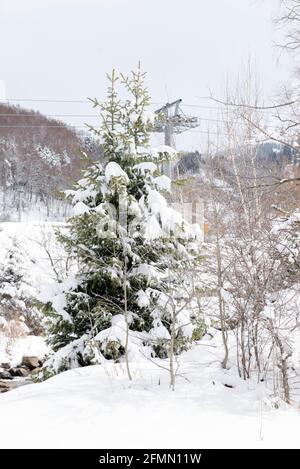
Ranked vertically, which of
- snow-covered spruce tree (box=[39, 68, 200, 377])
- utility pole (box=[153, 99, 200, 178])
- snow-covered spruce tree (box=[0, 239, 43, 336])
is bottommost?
snow-covered spruce tree (box=[0, 239, 43, 336])

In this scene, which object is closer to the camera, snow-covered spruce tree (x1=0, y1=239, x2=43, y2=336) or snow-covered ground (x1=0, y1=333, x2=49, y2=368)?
snow-covered ground (x1=0, y1=333, x2=49, y2=368)

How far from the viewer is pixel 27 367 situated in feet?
39.8

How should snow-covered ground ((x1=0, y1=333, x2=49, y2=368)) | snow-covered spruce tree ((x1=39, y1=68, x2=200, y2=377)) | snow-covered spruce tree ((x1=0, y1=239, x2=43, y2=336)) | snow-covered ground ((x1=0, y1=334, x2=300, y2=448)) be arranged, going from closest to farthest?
1. snow-covered ground ((x1=0, y1=334, x2=300, y2=448))
2. snow-covered spruce tree ((x1=39, y1=68, x2=200, y2=377))
3. snow-covered ground ((x1=0, y1=333, x2=49, y2=368))
4. snow-covered spruce tree ((x1=0, y1=239, x2=43, y2=336))

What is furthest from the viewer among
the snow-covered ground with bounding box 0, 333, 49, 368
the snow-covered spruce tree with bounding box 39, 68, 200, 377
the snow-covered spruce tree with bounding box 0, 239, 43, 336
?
the snow-covered spruce tree with bounding box 0, 239, 43, 336

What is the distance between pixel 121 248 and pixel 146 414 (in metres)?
3.20

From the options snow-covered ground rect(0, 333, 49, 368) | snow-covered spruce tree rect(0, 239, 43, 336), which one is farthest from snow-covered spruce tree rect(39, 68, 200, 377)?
snow-covered spruce tree rect(0, 239, 43, 336)

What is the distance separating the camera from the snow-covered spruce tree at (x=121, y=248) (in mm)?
6328

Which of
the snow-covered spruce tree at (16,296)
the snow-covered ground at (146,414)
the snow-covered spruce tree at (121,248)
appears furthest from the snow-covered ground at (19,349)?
the snow-covered ground at (146,414)

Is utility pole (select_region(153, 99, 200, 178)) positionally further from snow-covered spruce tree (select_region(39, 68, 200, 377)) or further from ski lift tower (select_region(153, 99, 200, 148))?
snow-covered spruce tree (select_region(39, 68, 200, 377))

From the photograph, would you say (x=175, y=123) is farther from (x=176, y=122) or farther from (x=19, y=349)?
(x=19, y=349)

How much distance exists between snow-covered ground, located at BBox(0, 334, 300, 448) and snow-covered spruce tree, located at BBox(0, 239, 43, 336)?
10964 millimetres

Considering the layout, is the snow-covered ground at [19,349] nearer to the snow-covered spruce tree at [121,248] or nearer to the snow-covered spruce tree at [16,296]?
the snow-covered spruce tree at [16,296]

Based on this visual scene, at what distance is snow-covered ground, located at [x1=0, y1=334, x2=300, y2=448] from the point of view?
3455 mm

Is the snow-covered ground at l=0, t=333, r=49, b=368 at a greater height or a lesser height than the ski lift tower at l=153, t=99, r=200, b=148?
lesser
